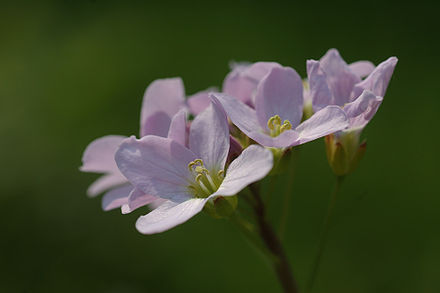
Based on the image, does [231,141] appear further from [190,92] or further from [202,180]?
[190,92]

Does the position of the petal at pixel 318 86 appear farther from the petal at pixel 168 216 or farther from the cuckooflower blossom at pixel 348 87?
the petal at pixel 168 216

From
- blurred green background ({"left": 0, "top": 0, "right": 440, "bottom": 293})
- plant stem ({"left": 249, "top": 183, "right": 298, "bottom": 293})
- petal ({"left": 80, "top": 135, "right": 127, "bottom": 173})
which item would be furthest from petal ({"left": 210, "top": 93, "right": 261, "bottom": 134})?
blurred green background ({"left": 0, "top": 0, "right": 440, "bottom": 293})

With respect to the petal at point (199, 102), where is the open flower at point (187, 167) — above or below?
below

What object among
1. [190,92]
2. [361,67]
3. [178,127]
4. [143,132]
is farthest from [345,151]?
[190,92]

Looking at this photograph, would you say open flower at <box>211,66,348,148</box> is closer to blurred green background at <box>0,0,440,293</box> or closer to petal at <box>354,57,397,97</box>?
petal at <box>354,57,397,97</box>

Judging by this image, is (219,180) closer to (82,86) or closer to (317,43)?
(317,43)

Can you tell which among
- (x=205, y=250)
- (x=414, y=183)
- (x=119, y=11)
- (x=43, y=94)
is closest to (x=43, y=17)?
(x=119, y=11)

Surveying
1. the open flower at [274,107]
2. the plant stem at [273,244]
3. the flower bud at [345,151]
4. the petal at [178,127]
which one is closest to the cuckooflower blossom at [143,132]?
the petal at [178,127]
